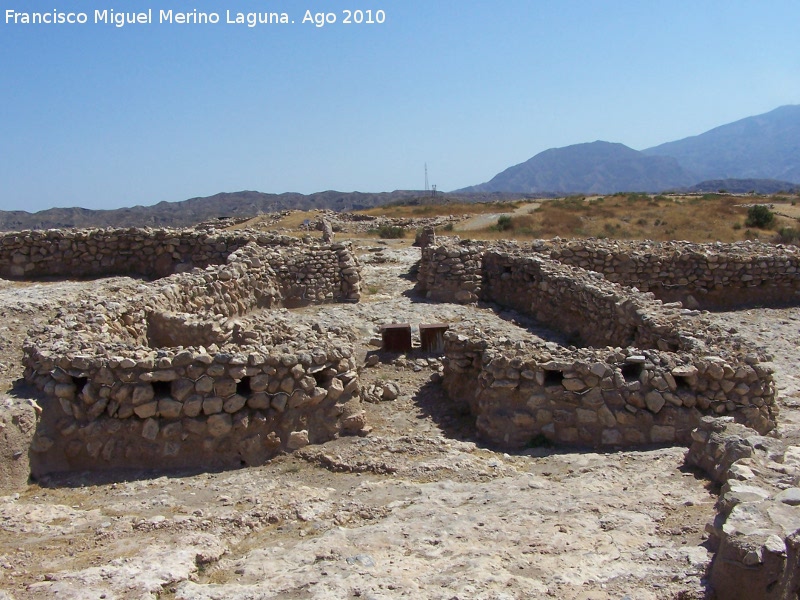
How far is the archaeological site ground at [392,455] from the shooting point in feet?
14.9

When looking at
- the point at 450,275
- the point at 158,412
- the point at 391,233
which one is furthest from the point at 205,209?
the point at 158,412

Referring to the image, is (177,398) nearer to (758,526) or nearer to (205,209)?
(758,526)

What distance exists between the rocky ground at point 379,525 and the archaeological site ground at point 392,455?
24 millimetres

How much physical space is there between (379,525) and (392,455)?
163 cm

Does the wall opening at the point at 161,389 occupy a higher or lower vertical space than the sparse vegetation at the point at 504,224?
lower

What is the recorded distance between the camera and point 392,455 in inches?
279

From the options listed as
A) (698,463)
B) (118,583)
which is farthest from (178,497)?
(698,463)

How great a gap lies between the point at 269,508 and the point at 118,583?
59.6 inches

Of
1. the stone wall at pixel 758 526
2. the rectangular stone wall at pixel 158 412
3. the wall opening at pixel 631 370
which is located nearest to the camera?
the stone wall at pixel 758 526

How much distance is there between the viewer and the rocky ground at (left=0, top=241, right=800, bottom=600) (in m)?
4.46

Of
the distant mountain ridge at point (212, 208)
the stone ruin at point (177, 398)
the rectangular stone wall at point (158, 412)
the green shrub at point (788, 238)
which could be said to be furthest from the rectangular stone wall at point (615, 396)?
the distant mountain ridge at point (212, 208)

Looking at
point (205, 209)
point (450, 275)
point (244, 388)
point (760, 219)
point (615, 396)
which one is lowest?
point (615, 396)

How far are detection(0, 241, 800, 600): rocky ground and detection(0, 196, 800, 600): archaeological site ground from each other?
0.08 feet

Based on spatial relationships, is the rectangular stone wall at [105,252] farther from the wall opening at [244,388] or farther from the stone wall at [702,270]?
the wall opening at [244,388]
